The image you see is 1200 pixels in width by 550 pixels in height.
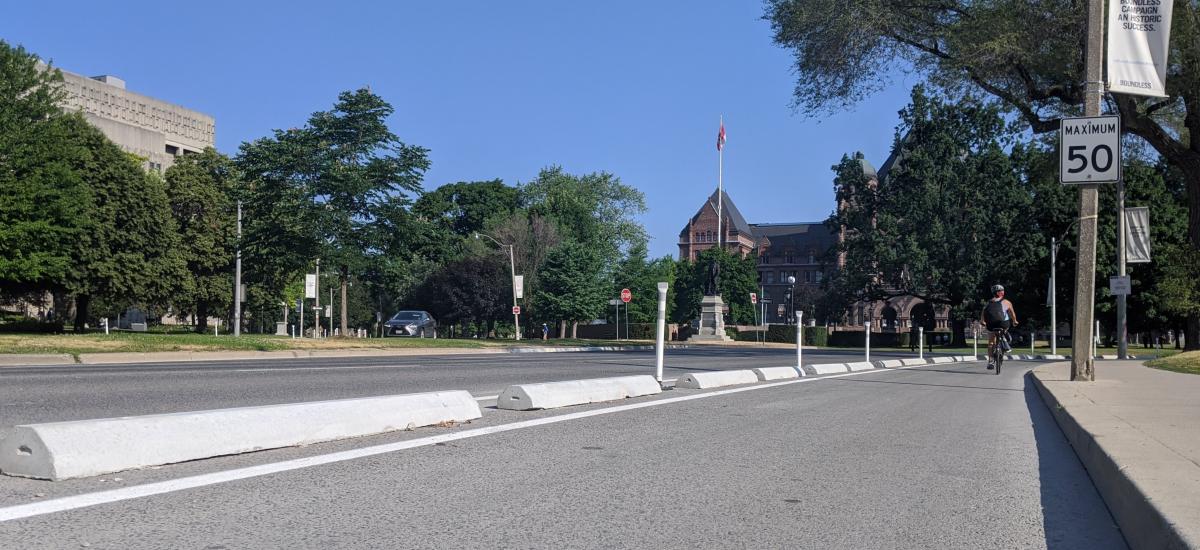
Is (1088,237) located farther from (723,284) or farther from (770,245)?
(770,245)

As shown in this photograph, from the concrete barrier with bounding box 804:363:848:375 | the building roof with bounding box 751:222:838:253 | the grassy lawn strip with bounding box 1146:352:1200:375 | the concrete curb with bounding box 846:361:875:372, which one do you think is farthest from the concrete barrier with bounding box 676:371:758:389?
the building roof with bounding box 751:222:838:253

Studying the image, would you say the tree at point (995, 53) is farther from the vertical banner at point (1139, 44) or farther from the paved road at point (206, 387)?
the paved road at point (206, 387)

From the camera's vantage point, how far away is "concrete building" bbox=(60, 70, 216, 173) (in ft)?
335

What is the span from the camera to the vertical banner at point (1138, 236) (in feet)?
97.5

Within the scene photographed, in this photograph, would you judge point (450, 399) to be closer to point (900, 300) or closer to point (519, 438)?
point (519, 438)

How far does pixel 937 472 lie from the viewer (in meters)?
5.85

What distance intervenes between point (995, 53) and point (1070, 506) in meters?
21.8

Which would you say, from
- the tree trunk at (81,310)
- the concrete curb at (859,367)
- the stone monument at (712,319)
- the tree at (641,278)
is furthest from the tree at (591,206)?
the concrete curb at (859,367)

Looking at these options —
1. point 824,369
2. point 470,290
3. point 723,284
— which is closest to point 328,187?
point 824,369

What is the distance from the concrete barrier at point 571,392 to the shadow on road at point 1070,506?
13.5 feet

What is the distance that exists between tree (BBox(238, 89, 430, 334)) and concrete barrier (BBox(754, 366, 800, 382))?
22.3 metres

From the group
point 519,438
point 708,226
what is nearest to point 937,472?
point 519,438

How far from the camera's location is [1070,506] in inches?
194

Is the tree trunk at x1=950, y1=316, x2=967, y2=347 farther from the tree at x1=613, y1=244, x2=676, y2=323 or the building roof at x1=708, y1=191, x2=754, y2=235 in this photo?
the building roof at x1=708, y1=191, x2=754, y2=235
